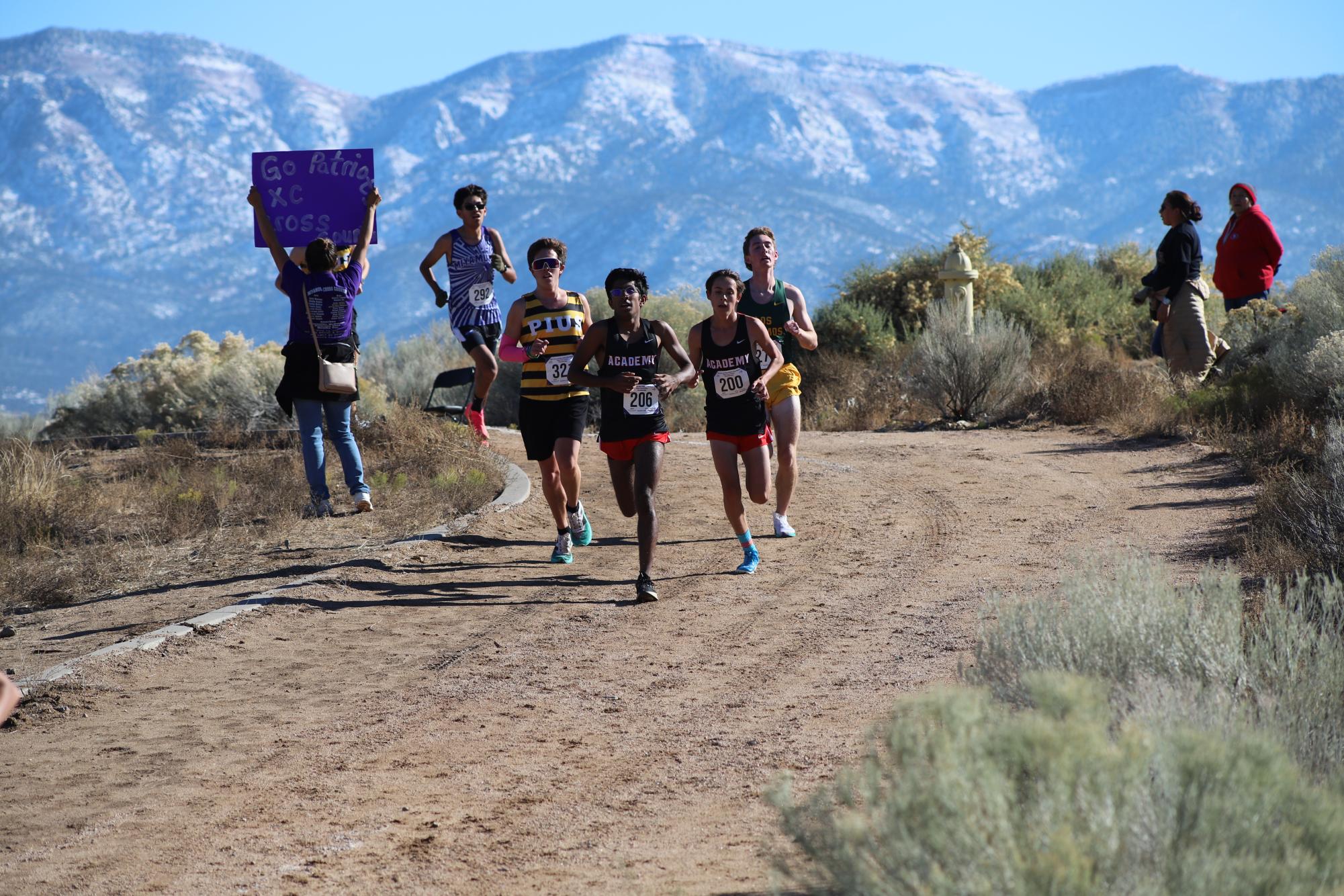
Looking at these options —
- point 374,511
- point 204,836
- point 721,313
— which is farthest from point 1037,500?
point 204,836

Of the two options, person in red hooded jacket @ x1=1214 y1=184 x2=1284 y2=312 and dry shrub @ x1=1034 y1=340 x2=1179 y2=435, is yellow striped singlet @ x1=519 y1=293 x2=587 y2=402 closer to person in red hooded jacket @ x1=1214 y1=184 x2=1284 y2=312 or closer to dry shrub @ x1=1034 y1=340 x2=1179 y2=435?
dry shrub @ x1=1034 y1=340 x2=1179 y2=435

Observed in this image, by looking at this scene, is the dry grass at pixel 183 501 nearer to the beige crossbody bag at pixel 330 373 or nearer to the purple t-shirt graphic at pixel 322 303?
the beige crossbody bag at pixel 330 373

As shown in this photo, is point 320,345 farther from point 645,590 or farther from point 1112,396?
point 1112,396

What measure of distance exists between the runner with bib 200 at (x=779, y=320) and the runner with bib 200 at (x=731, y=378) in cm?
59

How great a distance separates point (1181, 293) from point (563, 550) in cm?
761

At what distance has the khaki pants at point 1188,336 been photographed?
541 inches

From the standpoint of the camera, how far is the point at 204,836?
4.49m

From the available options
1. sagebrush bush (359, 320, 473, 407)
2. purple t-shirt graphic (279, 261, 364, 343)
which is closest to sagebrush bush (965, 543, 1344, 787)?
purple t-shirt graphic (279, 261, 364, 343)

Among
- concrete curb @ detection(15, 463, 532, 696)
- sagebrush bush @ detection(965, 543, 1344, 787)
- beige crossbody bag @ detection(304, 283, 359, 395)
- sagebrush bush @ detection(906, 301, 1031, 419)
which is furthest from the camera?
sagebrush bush @ detection(906, 301, 1031, 419)

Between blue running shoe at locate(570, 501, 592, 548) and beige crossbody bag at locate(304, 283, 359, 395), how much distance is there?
1.88 meters

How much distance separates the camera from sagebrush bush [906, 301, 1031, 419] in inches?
678

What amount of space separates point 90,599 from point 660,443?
3.71m

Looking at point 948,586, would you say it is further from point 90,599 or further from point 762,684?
point 90,599

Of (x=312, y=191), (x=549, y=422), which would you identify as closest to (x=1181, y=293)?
(x=549, y=422)
